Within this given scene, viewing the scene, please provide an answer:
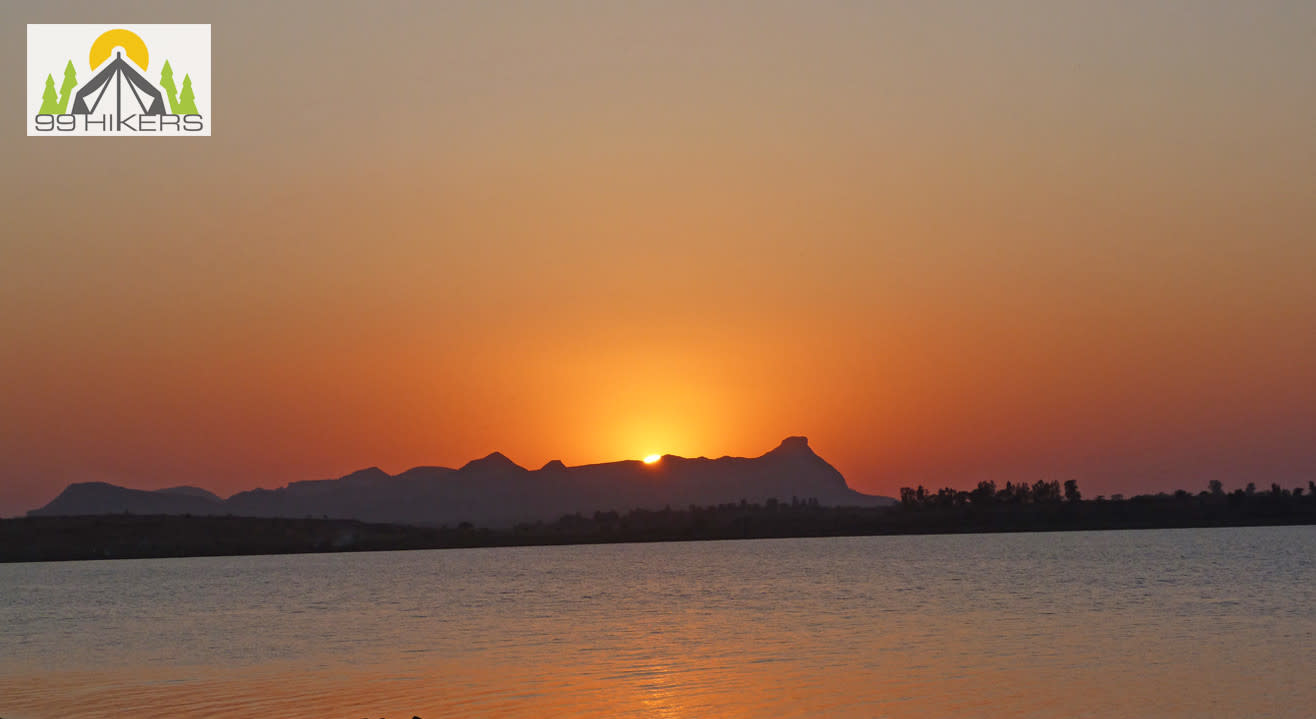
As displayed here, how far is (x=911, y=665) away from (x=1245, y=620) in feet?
70.2

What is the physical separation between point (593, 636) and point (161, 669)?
17117mm

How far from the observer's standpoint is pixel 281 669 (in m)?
45.1

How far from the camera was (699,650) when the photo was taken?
47.3 meters

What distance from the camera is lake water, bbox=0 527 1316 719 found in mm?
35000

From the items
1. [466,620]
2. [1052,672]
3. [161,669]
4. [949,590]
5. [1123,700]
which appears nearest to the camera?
[1123,700]

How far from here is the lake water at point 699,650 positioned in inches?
1378

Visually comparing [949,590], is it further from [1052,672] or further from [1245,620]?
[1052,672]

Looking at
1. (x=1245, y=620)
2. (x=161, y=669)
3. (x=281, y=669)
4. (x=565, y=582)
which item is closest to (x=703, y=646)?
(x=281, y=669)

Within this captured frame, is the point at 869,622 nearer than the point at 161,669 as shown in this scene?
No

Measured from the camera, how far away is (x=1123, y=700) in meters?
34.4

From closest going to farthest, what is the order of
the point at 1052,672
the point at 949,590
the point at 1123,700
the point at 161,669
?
1. the point at 1123,700
2. the point at 1052,672
3. the point at 161,669
4. the point at 949,590

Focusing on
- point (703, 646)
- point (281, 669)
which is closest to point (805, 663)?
point (703, 646)

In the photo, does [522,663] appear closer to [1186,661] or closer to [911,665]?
[911,665]

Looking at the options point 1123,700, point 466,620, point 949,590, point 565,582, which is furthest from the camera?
point 565,582
